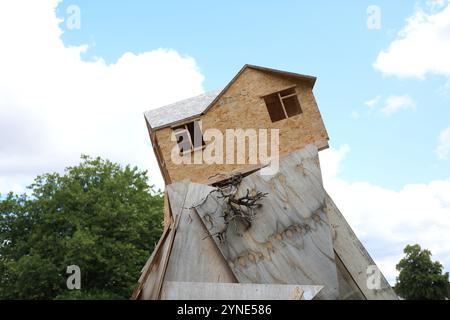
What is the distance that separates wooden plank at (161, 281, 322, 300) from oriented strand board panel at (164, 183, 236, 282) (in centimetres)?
53

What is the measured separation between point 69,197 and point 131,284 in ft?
22.5

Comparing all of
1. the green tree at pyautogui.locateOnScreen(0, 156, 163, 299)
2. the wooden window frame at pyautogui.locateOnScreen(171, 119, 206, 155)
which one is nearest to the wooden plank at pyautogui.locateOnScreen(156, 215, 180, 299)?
the wooden window frame at pyautogui.locateOnScreen(171, 119, 206, 155)

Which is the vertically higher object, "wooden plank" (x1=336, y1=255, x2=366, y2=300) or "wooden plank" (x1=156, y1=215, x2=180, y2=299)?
"wooden plank" (x1=156, y1=215, x2=180, y2=299)

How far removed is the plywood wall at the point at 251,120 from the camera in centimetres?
1534

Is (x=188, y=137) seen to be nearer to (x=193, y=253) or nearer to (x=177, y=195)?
(x=177, y=195)

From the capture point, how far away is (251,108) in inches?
619

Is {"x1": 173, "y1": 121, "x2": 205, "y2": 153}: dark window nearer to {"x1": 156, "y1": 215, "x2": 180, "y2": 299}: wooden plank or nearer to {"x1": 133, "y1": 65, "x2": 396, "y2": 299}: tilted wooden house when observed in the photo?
{"x1": 133, "y1": 65, "x2": 396, "y2": 299}: tilted wooden house

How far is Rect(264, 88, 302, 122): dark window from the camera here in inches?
626

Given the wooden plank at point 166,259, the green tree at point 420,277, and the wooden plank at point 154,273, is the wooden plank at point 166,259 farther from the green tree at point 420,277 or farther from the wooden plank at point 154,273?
the green tree at point 420,277

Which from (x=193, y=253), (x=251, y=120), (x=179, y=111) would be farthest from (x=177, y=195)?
(x=179, y=111)

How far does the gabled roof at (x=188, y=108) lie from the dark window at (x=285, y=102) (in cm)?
61

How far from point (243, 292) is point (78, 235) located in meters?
17.6

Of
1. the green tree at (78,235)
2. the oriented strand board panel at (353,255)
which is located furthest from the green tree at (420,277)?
the oriented strand board panel at (353,255)
